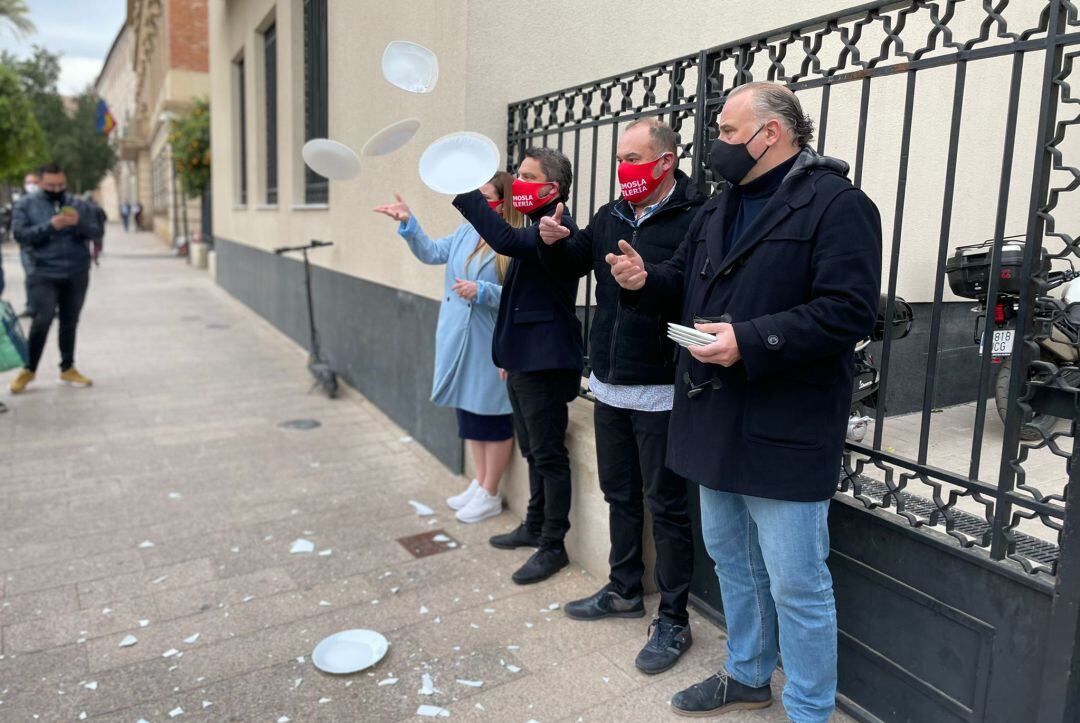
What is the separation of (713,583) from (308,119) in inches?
277

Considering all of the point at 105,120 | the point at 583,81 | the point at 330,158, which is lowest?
the point at 330,158

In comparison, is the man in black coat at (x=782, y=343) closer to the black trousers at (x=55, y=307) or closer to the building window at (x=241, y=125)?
the black trousers at (x=55, y=307)

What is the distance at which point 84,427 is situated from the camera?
243 inches

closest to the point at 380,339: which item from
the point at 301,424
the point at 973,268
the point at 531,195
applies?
the point at 301,424

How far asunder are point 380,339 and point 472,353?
2.34m

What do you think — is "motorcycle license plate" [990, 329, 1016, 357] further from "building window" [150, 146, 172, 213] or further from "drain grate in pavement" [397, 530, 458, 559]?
"building window" [150, 146, 172, 213]

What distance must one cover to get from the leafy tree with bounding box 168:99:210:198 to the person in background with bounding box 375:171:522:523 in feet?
53.3

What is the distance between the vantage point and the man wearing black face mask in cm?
688

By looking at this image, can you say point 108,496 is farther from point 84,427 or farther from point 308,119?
point 308,119

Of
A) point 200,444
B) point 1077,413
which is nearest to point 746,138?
point 1077,413

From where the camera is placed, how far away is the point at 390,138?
3652 mm

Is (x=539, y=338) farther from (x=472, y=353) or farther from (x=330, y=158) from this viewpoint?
(x=330, y=158)

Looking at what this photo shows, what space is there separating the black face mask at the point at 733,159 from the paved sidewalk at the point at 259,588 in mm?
1828

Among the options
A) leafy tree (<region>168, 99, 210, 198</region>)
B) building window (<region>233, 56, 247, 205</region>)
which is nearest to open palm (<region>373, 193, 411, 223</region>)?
building window (<region>233, 56, 247, 205</region>)
